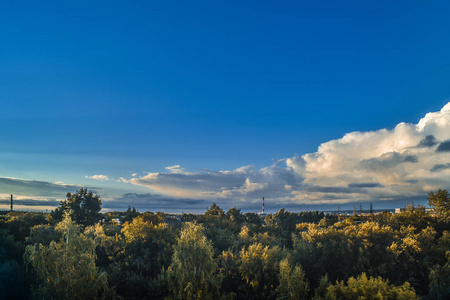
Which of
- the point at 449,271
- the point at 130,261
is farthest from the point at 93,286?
the point at 449,271

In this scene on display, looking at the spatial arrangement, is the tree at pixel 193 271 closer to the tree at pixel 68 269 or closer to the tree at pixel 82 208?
the tree at pixel 68 269

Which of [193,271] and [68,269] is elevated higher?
[68,269]

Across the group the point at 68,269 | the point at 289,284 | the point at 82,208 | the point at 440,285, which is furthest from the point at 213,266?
the point at 82,208

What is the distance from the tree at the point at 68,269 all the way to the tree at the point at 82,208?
55.0 metres

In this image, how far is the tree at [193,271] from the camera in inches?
1124

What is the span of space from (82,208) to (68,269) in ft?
197

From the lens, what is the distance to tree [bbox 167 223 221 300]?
28547 mm

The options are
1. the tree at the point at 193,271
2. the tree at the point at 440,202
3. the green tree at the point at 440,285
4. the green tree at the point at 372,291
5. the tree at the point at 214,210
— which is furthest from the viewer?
the tree at the point at 214,210

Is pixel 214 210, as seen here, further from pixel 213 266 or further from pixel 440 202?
pixel 213 266

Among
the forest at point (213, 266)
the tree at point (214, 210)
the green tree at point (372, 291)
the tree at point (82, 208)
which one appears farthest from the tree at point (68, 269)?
the tree at point (214, 210)

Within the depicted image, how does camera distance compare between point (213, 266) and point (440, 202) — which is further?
point (440, 202)

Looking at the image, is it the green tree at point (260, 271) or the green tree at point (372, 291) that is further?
the green tree at point (260, 271)

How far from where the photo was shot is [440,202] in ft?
230

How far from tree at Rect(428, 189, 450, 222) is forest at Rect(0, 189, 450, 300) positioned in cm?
1911
